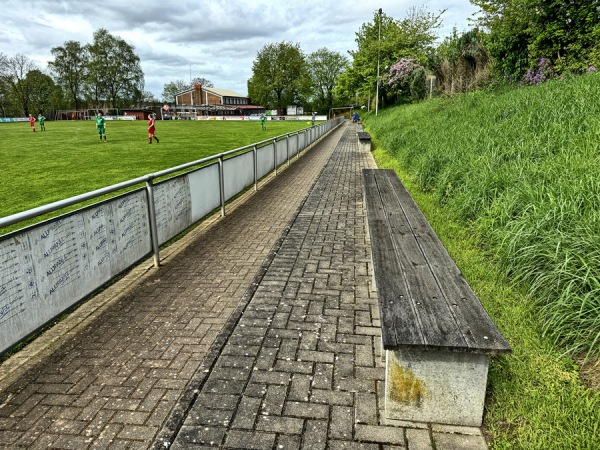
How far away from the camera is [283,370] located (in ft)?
9.71

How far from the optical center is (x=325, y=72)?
95.3m

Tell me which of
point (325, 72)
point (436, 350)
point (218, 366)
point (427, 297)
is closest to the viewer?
point (436, 350)

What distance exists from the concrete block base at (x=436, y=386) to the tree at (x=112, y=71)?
98870 mm

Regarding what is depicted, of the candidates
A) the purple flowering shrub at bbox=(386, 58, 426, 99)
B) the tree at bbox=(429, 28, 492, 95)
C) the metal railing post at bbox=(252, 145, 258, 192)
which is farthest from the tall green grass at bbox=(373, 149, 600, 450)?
the purple flowering shrub at bbox=(386, 58, 426, 99)

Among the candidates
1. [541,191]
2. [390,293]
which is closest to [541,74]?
[541,191]

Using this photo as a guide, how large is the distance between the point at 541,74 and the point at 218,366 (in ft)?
44.5

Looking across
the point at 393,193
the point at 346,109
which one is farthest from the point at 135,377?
the point at 346,109

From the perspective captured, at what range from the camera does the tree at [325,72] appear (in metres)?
95.1

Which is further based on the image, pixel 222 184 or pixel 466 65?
pixel 466 65

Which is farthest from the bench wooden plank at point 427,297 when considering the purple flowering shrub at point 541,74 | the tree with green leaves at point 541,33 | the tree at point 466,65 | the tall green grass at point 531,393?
the tree at point 466,65

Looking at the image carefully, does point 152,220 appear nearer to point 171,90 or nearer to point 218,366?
point 218,366

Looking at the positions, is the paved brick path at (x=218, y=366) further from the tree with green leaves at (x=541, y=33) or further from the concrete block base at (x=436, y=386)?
the tree with green leaves at (x=541, y=33)

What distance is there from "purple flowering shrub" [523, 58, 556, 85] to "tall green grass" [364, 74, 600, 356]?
13.0ft

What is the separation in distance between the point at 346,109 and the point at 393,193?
92.0 m
